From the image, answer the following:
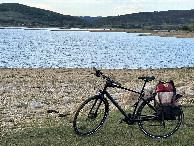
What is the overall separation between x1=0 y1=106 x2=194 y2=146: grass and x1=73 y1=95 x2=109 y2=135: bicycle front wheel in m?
0.23

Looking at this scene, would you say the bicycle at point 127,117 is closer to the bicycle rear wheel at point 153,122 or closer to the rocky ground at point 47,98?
the bicycle rear wheel at point 153,122

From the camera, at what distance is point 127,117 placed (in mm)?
8664

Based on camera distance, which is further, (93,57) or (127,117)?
(93,57)

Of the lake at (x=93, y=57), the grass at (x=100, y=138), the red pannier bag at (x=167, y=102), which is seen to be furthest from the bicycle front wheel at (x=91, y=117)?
the lake at (x=93, y=57)

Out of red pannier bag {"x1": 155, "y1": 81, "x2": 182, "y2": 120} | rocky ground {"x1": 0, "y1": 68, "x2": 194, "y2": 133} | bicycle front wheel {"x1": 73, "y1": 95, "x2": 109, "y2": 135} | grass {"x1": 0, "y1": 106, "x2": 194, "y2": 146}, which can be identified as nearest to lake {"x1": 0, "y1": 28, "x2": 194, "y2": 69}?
rocky ground {"x1": 0, "y1": 68, "x2": 194, "y2": 133}

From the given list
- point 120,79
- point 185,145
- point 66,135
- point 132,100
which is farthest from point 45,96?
point 185,145

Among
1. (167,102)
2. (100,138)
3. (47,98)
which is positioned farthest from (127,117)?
(47,98)

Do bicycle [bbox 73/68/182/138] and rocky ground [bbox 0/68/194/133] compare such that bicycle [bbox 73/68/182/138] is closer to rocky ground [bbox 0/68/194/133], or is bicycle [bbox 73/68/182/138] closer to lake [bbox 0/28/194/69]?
rocky ground [bbox 0/68/194/133]

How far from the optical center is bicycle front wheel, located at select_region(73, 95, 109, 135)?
8.46 meters

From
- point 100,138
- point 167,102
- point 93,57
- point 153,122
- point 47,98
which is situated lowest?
point 93,57

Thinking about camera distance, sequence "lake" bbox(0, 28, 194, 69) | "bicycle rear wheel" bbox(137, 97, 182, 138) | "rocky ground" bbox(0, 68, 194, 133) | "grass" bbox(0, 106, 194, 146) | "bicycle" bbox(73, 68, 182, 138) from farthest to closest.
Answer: "lake" bbox(0, 28, 194, 69)
"rocky ground" bbox(0, 68, 194, 133)
"bicycle rear wheel" bbox(137, 97, 182, 138)
"bicycle" bbox(73, 68, 182, 138)
"grass" bbox(0, 106, 194, 146)

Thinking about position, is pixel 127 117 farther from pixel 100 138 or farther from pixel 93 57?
pixel 93 57

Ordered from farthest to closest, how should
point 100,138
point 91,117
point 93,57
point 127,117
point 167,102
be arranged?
point 93,57, point 91,117, point 127,117, point 100,138, point 167,102

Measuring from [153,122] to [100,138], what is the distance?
1.80 metres
